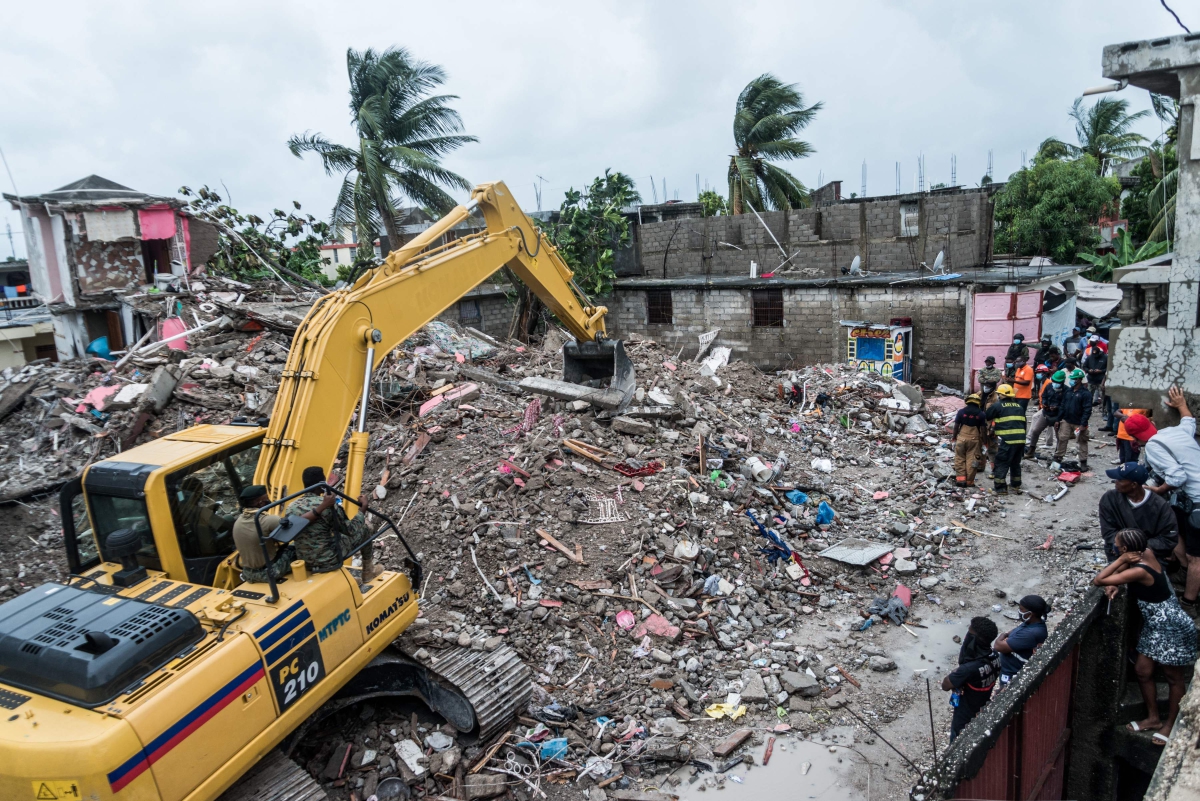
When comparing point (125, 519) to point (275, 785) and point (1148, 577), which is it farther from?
point (1148, 577)

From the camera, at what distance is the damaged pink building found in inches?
488

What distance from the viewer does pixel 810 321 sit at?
16.6m

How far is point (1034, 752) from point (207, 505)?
513cm

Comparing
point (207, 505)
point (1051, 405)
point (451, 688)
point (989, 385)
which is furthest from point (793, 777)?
point (1051, 405)

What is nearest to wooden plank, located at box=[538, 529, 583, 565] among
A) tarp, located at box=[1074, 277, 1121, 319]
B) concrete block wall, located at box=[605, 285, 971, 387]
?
concrete block wall, located at box=[605, 285, 971, 387]

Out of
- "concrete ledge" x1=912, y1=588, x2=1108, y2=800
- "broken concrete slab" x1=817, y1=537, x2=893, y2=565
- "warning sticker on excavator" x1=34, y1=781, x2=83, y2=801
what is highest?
"warning sticker on excavator" x1=34, y1=781, x2=83, y2=801

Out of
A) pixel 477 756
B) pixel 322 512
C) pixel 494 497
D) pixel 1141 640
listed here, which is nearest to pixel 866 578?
pixel 1141 640

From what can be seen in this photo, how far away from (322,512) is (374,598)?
0.75 meters

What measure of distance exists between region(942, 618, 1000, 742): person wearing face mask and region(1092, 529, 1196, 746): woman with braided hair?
2.56 feet

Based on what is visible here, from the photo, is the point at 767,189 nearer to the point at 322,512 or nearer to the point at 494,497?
the point at 494,497

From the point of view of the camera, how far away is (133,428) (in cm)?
988

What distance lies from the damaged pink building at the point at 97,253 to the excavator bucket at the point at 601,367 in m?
8.05

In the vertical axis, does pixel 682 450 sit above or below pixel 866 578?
above

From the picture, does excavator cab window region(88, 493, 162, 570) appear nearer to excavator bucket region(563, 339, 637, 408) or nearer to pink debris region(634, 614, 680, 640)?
pink debris region(634, 614, 680, 640)
